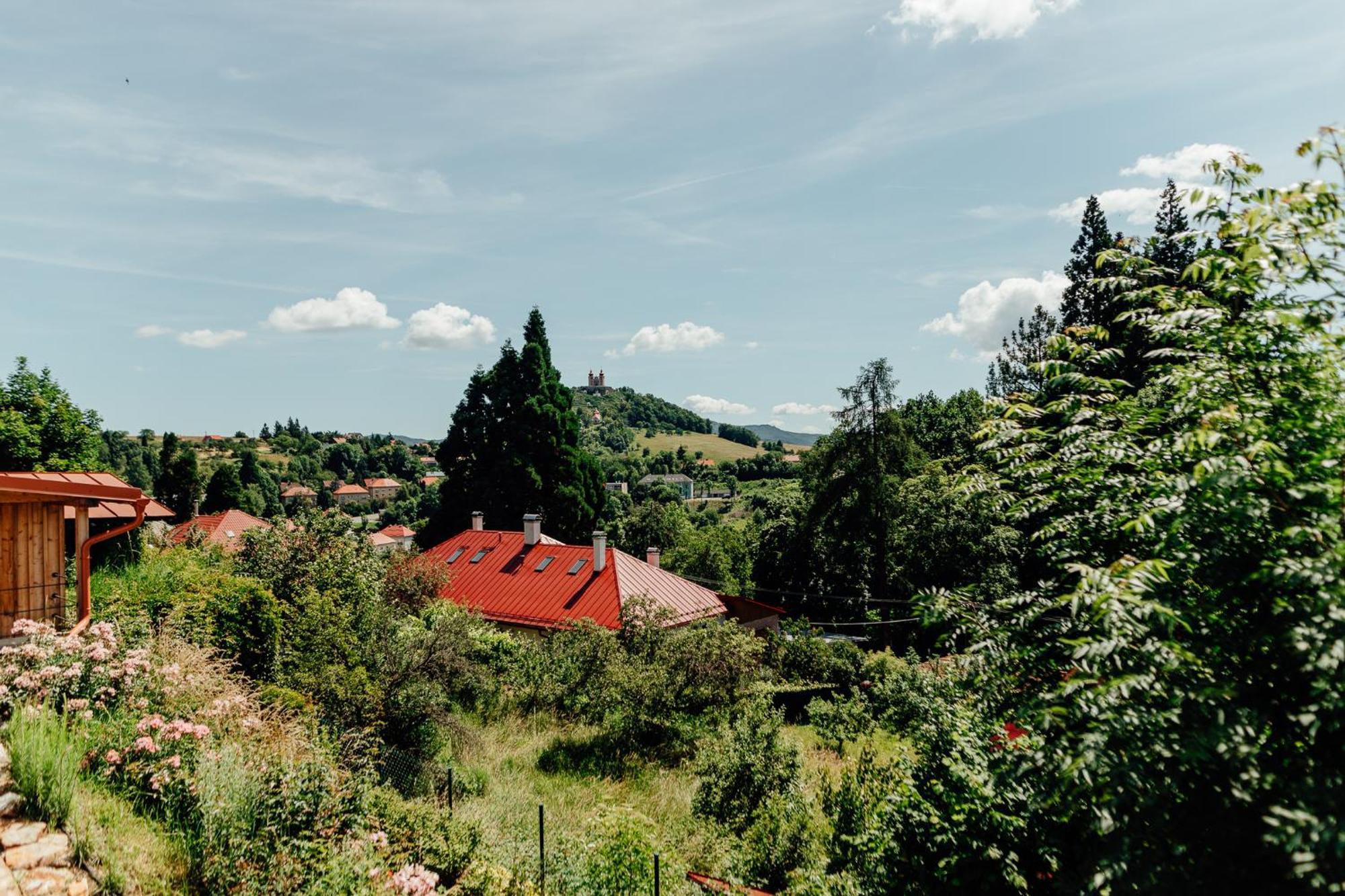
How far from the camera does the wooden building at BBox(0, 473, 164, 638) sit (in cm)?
853

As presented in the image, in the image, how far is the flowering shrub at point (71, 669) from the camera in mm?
6855

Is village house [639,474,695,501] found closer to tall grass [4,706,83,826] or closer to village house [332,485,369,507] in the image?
village house [332,485,369,507]

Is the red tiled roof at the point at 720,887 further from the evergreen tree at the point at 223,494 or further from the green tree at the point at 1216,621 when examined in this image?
the evergreen tree at the point at 223,494

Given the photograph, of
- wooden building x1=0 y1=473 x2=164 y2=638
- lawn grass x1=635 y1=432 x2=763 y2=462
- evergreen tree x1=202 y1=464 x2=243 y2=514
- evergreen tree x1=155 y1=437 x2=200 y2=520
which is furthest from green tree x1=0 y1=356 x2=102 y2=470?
lawn grass x1=635 y1=432 x2=763 y2=462

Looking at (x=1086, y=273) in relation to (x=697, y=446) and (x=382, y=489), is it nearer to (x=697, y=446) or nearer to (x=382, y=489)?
(x=382, y=489)

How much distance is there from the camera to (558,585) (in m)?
22.4

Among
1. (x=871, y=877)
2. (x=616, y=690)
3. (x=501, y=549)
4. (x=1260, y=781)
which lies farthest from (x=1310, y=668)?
(x=501, y=549)

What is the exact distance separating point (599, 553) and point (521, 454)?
12285 millimetres

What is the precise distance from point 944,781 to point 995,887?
0.74 meters

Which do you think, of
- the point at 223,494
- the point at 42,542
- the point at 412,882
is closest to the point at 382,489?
the point at 223,494

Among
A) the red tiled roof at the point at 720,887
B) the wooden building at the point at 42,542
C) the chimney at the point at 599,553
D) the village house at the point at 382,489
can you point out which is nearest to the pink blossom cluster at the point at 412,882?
the red tiled roof at the point at 720,887

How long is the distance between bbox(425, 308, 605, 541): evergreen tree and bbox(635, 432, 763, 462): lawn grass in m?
108

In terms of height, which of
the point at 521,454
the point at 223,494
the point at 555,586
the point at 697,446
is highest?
the point at 697,446

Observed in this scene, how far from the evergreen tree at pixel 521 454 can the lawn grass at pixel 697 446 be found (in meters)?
108
